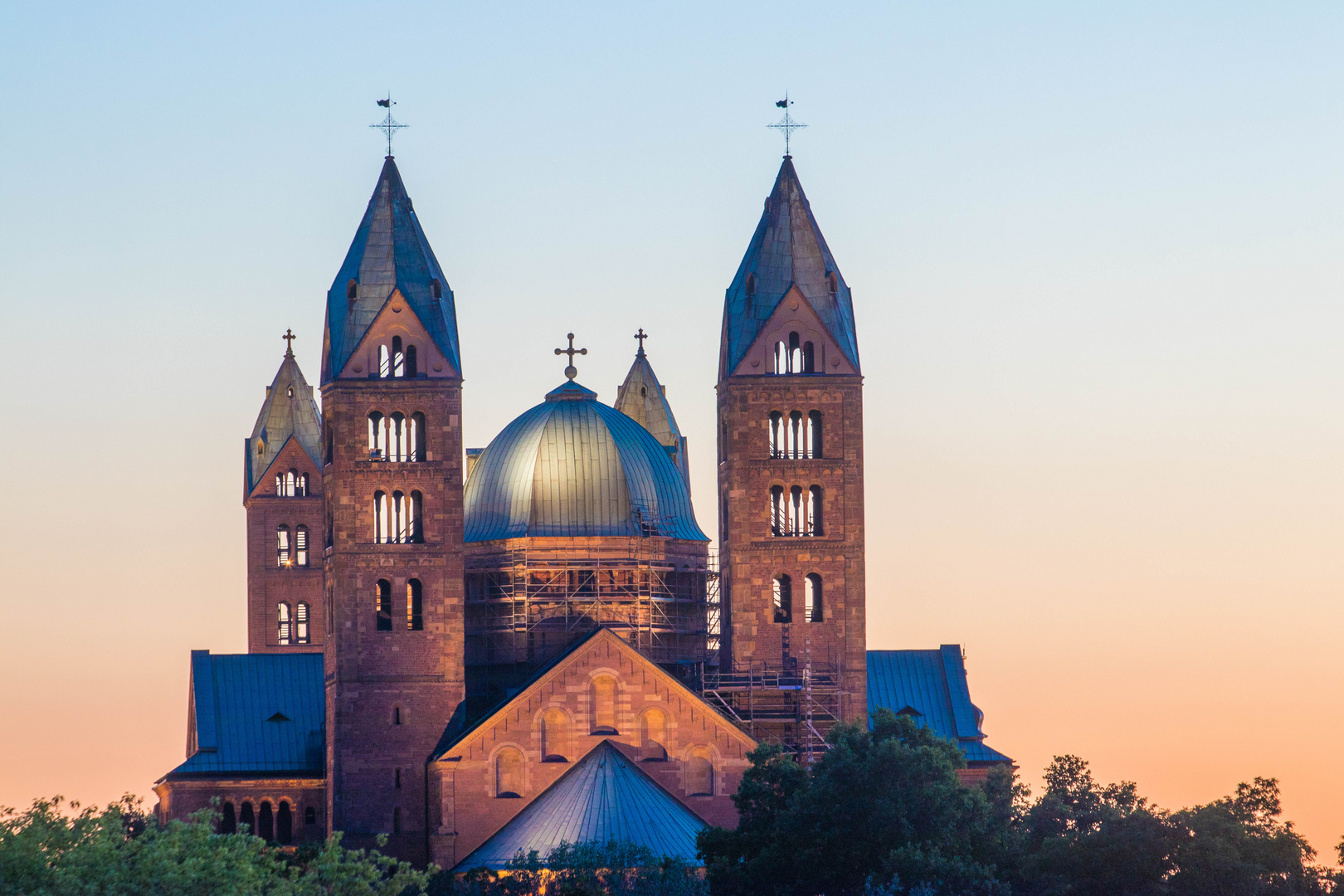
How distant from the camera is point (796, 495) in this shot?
103m

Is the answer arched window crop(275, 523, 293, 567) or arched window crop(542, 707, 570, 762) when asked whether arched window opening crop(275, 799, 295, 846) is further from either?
arched window crop(275, 523, 293, 567)

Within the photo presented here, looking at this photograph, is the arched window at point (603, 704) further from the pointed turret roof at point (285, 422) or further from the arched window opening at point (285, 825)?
the pointed turret roof at point (285, 422)

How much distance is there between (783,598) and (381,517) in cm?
1550

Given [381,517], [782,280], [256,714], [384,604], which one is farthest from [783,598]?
[256,714]

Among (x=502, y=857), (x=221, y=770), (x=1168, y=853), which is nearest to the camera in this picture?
(x=1168, y=853)

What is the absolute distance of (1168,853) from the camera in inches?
3371

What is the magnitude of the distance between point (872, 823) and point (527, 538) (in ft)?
80.0

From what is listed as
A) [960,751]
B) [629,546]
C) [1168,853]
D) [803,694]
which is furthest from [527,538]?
[1168,853]

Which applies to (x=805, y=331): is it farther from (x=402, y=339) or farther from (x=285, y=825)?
(x=285, y=825)

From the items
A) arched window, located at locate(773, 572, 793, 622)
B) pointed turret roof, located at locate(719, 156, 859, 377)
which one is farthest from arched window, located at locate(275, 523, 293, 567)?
arched window, located at locate(773, 572, 793, 622)

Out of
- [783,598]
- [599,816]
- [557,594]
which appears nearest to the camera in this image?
[599,816]

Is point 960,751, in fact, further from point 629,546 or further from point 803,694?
point 629,546

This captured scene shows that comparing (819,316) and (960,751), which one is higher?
(819,316)

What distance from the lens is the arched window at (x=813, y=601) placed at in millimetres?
102750
